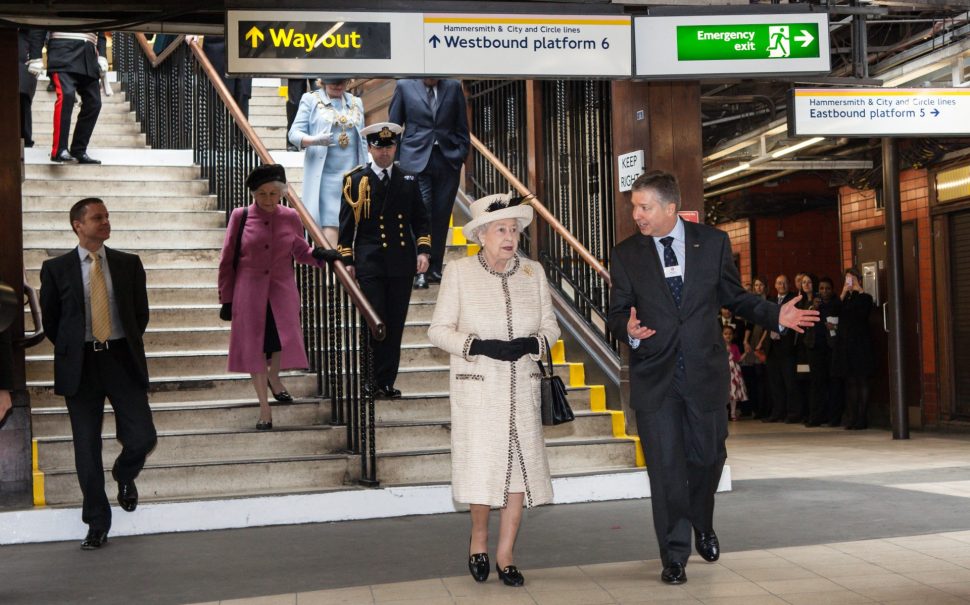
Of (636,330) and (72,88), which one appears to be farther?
(72,88)

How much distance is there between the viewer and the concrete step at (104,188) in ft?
35.4

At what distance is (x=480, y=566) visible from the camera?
16.9ft

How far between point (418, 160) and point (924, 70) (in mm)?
4748

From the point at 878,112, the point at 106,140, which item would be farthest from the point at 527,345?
the point at 106,140

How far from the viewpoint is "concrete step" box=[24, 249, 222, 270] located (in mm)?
9602

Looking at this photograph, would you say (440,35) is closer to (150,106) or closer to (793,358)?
(150,106)

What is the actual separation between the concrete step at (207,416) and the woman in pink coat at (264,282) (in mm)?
176

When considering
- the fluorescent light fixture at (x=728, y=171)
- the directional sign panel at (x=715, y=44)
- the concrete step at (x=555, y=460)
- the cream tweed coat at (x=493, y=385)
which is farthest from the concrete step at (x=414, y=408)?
the fluorescent light fixture at (x=728, y=171)

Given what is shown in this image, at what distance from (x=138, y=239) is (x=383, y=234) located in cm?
322

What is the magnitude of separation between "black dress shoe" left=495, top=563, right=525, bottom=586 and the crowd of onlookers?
9.76 metres

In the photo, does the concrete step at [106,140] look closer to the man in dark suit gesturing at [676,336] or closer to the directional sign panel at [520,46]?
the directional sign panel at [520,46]

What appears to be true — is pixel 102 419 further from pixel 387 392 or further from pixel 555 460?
pixel 555 460

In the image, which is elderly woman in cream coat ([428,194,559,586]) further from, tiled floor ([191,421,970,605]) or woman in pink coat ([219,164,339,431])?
woman in pink coat ([219,164,339,431])

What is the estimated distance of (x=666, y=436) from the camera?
5223mm
